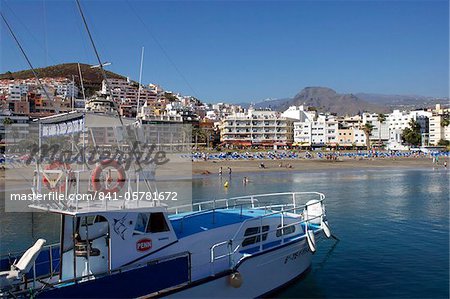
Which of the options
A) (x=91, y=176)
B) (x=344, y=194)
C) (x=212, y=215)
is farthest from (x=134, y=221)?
(x=344, y=194)

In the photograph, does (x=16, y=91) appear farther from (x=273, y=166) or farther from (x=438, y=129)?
(x=438, y=129)

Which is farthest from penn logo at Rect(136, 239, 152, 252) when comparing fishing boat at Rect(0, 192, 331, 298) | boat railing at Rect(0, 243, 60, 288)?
boat railing at Rect(0, 243, 60, 288)

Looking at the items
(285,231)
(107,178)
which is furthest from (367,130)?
(107,178)

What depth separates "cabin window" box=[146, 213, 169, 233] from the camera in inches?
480

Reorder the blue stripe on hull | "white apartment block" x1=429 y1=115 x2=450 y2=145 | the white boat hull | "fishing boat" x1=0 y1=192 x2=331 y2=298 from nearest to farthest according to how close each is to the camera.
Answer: the blue stripe on hull, "fishing boat" x1=0 y1=192 x2=331 y2=298, the white boat hull, "white apartment block" x1=429 y1=115 x2=450 y2=145

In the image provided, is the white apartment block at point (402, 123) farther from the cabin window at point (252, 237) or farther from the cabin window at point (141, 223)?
the cabin window at point (141, 223)

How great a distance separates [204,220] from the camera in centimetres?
1511

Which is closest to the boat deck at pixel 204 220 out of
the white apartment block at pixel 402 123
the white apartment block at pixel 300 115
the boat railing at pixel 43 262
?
the boat railing at pixel 43 262

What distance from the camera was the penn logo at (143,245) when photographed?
468 inches

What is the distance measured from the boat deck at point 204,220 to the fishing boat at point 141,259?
0.03m

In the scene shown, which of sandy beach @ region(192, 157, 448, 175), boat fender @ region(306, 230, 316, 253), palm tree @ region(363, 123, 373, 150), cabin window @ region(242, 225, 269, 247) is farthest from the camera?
palm tree @ region(363, 123, 373, 150)

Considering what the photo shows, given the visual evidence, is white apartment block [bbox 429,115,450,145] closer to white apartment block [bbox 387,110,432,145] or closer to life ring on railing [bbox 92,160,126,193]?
white apartment block [bbox 387,110,432,145]

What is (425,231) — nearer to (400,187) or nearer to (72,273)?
(72,273)

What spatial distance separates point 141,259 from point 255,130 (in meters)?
127
